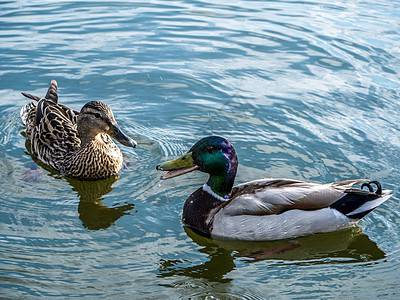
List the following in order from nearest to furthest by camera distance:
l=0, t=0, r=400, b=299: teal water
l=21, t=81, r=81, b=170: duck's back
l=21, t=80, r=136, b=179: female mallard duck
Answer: l=0, t=0, r=400, b=299: teal water < l=21, t=80, r=136, b=179: female mallard duck < l=21, t=81, r=81, b=170: duck's back

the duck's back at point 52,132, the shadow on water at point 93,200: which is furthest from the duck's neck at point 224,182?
the duck's back at point 52,132

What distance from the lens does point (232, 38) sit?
12273 millimetres

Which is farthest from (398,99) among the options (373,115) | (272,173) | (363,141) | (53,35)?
(53,35)

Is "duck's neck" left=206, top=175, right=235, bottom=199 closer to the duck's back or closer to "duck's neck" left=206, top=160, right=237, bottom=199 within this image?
"duck's neck" left=206, top=160, right=237, bottom=199

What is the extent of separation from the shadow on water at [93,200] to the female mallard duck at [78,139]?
0.27 feet

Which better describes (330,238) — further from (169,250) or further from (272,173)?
(169,250)

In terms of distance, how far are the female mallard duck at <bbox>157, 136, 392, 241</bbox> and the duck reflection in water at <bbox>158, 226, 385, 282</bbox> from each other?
9 cm

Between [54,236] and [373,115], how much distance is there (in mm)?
5336

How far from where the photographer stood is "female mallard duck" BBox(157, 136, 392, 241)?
20.1 ft

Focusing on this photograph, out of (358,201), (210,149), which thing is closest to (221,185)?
(210,149)

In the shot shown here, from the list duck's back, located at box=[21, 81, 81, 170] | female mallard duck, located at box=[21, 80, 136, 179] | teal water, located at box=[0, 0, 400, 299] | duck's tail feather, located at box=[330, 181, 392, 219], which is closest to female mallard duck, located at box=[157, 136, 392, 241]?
duck's tail feather, located at box=[330, 181, 392, 219]

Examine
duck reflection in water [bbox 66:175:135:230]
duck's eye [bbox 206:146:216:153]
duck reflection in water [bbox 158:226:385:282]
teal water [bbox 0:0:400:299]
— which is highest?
duck's eye [bbox 206:146:216:153]

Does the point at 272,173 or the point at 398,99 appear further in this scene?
the point at 398,99

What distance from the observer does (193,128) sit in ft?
28.3
